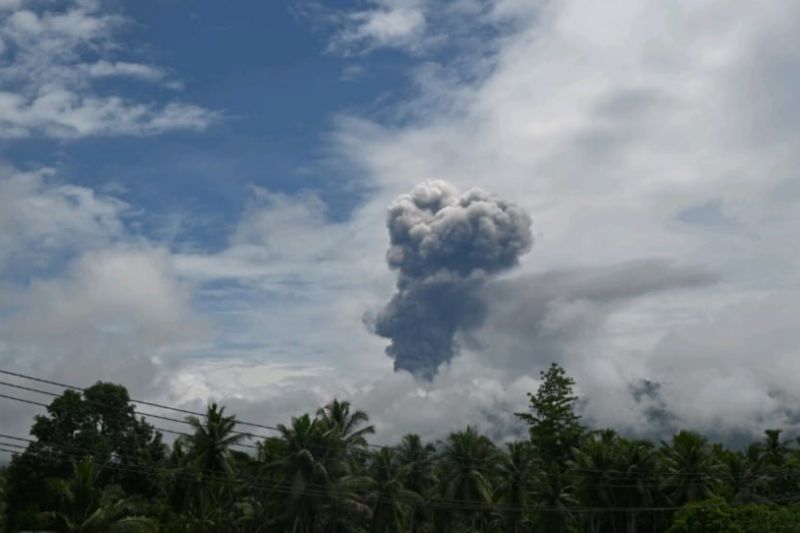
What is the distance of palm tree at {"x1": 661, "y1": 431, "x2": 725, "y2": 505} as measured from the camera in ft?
286

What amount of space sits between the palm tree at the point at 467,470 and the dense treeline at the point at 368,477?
0.40 ft

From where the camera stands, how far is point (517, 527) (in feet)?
300

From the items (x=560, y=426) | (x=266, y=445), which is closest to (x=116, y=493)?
(x=266, y=445)

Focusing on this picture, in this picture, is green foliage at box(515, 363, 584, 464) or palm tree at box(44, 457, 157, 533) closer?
palm tree at box(44, 457, 157, 533)

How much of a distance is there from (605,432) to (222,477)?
45.8 metres

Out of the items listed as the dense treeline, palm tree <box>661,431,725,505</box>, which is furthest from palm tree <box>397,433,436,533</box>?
palm tree <box>661,431,725,505</box>

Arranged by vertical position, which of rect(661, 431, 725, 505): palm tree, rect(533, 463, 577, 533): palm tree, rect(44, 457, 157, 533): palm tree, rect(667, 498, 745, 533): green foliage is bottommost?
rect(44, 457, 157, 533): palm tree

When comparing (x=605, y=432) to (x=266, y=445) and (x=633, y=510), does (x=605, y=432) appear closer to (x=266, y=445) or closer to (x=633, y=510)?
(x=633, y=510)

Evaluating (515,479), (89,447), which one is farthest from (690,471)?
(89,447)

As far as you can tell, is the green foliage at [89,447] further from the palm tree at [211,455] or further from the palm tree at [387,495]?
the palm tree at [387,495]

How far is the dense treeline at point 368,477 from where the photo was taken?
7369cm

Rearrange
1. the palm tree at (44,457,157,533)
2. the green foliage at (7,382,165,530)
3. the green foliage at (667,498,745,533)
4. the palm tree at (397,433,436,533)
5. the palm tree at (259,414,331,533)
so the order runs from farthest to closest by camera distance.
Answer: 1. the palm tree at (397,433,436,533)
2. the green foliage at (7,382,165,530)
3. the palm tree at (259,414,331,533)
4. the green foliage at (667,498,745,533)
5. the palm tree at (44,457,157,533)

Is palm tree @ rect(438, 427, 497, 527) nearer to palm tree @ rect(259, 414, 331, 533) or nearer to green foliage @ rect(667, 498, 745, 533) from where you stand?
palm tree @ rect(259, 414, 331, 533)

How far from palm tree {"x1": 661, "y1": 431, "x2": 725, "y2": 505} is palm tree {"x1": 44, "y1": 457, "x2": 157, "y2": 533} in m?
55.0
